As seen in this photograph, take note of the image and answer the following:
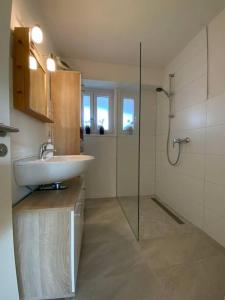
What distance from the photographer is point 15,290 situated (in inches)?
36.2

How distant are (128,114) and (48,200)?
6.16ft

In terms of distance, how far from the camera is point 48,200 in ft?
3.68

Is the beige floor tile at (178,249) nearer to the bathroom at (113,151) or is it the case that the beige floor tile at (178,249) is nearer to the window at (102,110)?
the bathroom at (113,151)

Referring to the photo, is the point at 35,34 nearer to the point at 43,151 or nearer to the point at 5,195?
the point at 43,151

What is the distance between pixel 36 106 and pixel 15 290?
4.02 ft

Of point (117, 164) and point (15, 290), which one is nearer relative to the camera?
point (15, 290)

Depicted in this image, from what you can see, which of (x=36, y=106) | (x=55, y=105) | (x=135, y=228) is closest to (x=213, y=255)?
(x=135, y=228)

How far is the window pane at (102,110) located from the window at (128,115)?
0.43 metres

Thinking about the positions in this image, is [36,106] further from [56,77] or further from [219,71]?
[219,71]

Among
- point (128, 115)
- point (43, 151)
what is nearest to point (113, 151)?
point (128, 115)

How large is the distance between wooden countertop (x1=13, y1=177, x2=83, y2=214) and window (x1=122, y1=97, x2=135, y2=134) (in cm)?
155

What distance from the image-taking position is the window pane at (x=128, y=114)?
253 centimetres

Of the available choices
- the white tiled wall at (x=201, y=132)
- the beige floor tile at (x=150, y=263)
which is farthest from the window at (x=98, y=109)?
the beige floor tile at (x=150, y=263)

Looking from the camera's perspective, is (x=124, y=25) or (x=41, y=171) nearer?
(x=41, y=171)
